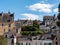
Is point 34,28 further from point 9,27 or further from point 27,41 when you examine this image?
point 27,41

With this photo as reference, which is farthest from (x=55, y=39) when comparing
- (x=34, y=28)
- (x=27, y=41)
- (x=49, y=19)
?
(x=49, y=19)

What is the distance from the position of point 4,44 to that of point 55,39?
951 centimetres

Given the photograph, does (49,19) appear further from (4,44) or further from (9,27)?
(4,44)

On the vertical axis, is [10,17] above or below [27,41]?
above

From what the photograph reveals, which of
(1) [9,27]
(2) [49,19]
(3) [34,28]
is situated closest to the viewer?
(3) [34,28]

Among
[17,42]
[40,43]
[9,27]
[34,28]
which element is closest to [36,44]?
[40,43]

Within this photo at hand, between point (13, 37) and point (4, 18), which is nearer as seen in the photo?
point (13, 37)

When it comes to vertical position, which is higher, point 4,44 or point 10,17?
point 10,17

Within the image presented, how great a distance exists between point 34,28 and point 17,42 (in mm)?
20466

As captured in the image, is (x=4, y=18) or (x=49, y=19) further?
(x=49, y=19)

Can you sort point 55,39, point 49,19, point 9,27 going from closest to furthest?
1. point 55,39
2. point 9,27
3. point 49,19

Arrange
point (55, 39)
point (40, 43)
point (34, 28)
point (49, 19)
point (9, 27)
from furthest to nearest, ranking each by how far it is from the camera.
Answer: point (49, 19), point (9, 27), point (34, 28), point (40, 43), point (55, 39)

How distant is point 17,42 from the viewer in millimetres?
52031

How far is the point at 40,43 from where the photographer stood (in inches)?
1967
